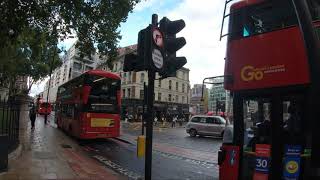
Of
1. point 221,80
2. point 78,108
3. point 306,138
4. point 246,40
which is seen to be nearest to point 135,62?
point 221,80

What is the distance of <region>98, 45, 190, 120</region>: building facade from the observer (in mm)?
72562

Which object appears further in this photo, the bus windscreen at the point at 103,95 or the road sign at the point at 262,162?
the bus windscreen at the point at 103,95

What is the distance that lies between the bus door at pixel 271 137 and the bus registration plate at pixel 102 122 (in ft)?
50.9

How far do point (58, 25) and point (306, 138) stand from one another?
11879 mm

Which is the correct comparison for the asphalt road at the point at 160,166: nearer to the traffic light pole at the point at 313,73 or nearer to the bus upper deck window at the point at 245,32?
the bus upper deck window at the point at 245,32

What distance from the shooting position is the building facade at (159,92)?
7256 cm

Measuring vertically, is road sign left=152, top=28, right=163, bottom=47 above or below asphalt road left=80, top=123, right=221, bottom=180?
above

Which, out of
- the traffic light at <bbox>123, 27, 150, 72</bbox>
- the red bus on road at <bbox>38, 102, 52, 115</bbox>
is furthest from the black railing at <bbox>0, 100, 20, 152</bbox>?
the red bus on road at <bbox>38, 102, 52, 115</bbox>

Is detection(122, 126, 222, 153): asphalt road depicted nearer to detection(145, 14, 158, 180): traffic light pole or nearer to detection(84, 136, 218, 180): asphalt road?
detection(84, 136, 218, 180): asphalt road

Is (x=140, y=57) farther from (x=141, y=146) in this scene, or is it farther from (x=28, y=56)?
(x=28, y=56)

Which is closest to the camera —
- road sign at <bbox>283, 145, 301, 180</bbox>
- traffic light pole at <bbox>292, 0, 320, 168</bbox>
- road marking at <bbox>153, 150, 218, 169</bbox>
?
traffic light pole at <bbox>292, 0, 320, 168</bbox>

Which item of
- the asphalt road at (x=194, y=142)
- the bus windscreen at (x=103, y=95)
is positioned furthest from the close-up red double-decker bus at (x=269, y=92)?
the bus windscreen at (x=103, y=95)

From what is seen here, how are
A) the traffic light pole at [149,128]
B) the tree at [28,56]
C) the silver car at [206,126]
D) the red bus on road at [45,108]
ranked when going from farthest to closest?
→ the red bus on road at [45,108]
the silver car at [206,126]
the tree at [28,56]
the traffic light pole at [149,128]

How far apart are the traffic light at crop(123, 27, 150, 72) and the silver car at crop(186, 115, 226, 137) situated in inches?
833
